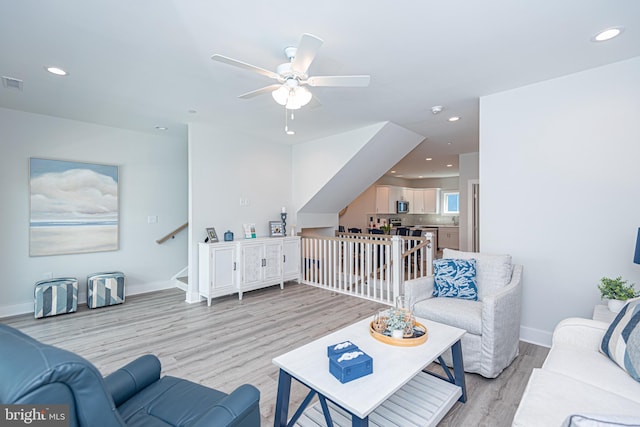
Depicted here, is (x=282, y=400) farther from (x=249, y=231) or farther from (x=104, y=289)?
(x=104, y=289)

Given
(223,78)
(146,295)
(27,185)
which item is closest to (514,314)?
(223,78)

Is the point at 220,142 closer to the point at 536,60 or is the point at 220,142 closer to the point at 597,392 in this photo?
the point at 536,60

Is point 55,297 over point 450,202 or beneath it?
beneath

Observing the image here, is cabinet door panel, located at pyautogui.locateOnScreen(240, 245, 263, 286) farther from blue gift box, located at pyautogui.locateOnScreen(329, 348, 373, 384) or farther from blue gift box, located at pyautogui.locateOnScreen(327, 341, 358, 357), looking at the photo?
blue gift box, located at pyautogui.locateOnScreen(329, 348, 373, 384)

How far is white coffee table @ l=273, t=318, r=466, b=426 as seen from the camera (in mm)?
1471

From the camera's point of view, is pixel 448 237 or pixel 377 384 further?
pixel 448 237

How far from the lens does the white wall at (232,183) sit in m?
4.59

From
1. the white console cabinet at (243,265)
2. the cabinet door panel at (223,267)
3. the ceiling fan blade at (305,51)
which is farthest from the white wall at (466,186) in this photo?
the ceiling fan blade at (305,51)

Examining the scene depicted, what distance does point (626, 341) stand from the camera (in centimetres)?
162

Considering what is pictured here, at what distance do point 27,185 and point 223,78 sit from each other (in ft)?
10.8

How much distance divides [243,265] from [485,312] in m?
3.43

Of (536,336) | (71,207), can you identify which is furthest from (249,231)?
(536,336)

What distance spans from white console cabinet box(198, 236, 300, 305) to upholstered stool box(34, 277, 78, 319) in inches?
62.7

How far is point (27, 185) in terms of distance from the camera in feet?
13.3
